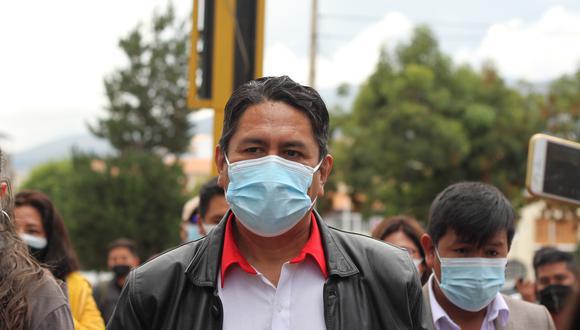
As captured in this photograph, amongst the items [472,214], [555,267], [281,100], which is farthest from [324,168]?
[555,267]

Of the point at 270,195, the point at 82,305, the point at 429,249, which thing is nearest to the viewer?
the point at 270,195

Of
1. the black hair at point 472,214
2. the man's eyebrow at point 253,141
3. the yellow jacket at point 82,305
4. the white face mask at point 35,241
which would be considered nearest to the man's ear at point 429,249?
the black hair at point 472,214

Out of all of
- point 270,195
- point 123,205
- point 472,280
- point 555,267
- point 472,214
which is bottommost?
point 123,205

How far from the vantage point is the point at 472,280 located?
4.01 metres

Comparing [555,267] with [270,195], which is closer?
[270,195]

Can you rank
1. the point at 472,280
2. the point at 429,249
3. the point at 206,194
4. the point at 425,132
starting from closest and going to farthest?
the point at 472,280, the point at 429,249, the point at 206,194, the point at 425,132

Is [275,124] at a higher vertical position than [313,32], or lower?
higher

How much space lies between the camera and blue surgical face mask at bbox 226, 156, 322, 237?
292 cm

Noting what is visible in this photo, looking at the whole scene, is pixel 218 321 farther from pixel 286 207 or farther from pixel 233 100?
pixel 233 100

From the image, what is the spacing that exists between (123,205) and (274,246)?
39650 millimetres

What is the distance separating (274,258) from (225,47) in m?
4.23

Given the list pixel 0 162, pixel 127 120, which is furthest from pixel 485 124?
pixel 127 120

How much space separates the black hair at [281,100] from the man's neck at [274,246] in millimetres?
263

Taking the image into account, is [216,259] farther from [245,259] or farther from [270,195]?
[270,195]
